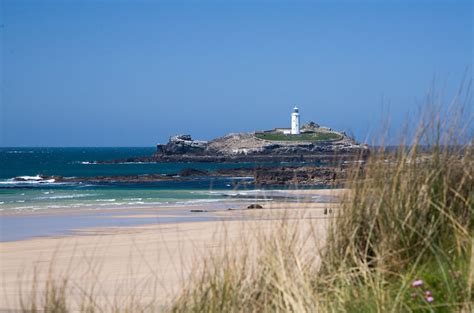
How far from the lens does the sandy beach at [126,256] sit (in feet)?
20.7

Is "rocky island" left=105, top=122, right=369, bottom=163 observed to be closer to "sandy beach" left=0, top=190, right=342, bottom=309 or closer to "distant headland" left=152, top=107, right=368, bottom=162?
"distant headland" left=152, top=107, right=368, bottom=162

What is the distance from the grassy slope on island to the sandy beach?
8474cm

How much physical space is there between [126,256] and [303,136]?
92.5m

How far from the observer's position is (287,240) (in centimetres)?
525

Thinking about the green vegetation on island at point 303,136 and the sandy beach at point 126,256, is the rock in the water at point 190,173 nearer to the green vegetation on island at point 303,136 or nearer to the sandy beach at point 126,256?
the sandy beach at point 126,256

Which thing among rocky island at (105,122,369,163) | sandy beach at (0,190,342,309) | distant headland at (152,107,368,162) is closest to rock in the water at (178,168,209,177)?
sandy beach at (0,190,342,309)

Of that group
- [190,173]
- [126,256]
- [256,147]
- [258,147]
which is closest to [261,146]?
[258,147]

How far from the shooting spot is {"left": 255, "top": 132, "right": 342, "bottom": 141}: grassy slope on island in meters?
102

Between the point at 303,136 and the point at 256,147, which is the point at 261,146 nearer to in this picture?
the point at 256,147

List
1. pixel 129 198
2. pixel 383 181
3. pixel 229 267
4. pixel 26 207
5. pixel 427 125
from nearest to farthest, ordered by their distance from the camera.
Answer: pixel 229 267 < pixel 383 181 < pixel 427 125 < pixel 26 207 < pixel 129 198

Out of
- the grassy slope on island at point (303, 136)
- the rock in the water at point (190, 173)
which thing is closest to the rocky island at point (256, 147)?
the grassy slope on island at point (303, 136)

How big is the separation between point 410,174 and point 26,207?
2187 centimetres

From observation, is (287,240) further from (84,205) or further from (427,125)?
(84,205)

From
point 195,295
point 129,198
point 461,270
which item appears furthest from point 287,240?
point 129,198
